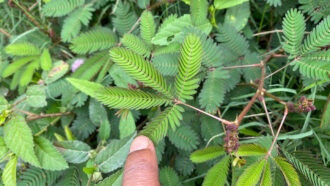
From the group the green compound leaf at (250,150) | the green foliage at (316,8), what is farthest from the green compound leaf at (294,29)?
the green compound leaf at (250,150)

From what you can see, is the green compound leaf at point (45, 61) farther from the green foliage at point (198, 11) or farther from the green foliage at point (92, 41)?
the green foliage at point (198, 11)

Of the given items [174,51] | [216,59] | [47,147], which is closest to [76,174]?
[47,147]

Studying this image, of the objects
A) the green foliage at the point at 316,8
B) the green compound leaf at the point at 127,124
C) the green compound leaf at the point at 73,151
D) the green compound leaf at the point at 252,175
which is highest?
the green foliage at the point at 316,8

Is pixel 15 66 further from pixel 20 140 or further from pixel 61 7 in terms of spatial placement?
pixel 20 140

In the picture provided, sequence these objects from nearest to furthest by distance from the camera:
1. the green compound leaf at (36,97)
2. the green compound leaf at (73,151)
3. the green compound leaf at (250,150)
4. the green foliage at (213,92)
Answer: the green compound leaf at (250,150) < the green foliage at (213,92) < the green compound leaf at (73,151) < the green compound leaf at (36,97)

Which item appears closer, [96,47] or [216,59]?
[216,59]

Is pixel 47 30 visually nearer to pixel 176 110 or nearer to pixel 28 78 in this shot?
pixel 28 78
